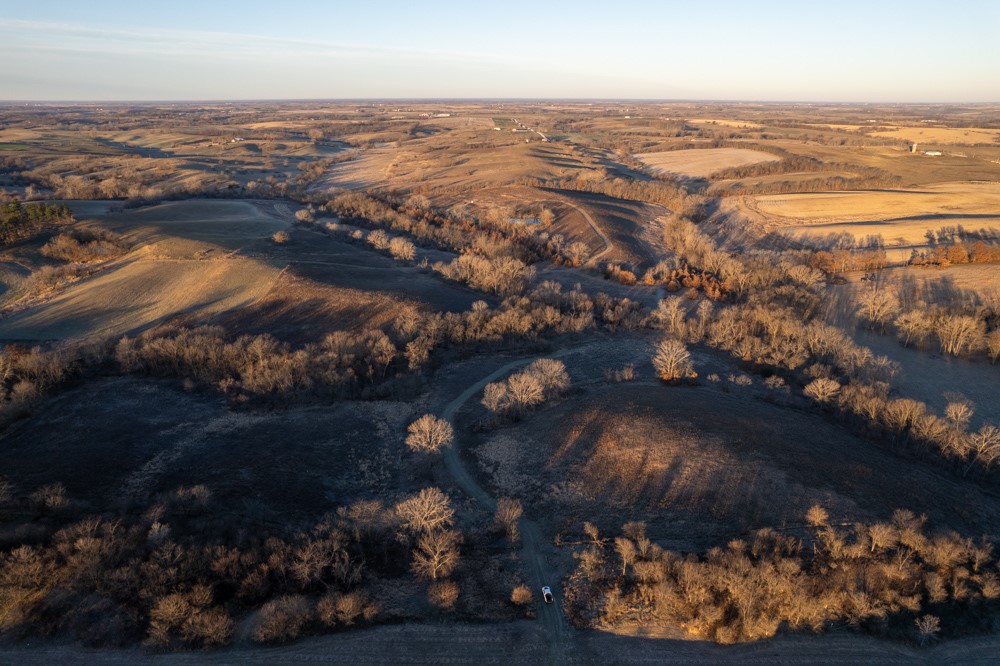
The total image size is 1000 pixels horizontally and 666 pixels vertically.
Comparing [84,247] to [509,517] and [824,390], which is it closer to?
[509,517]

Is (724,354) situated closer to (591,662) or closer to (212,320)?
(591,662)

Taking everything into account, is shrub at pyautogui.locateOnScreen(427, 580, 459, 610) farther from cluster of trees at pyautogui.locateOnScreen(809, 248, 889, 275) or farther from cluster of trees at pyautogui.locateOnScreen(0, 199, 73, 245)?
cluster of trees at pyautogui.locateOnScreen(0, 199, 73, 245)

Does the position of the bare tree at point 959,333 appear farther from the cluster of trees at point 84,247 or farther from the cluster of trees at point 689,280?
the cluster of trees at point 84,247

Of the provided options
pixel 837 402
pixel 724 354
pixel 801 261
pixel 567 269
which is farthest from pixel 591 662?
pixel 801 261

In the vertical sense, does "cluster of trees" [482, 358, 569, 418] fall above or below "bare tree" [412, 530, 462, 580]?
above

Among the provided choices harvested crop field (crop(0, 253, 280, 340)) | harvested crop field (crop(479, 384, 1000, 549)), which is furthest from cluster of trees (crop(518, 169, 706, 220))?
harvested crop field (crop(479, 384, 1000, 549))

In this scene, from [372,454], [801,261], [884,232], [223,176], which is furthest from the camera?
[223,176]

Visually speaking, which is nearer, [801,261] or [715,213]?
[801,261]
